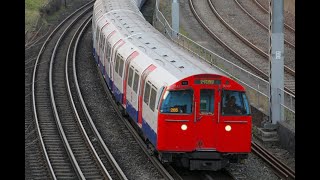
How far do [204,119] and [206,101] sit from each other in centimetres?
41

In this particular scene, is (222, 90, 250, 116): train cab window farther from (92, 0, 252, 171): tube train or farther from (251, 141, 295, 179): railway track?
(251, 141, 295, 179): railway track

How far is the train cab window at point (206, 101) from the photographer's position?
1519cm

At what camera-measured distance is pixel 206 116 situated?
1519 cm

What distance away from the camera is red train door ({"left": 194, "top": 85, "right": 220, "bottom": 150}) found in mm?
15156

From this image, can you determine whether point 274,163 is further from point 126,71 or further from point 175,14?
point 175,14

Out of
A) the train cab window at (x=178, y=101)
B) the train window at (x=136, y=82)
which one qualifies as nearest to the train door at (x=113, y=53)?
the train window at (x=136, y=82)

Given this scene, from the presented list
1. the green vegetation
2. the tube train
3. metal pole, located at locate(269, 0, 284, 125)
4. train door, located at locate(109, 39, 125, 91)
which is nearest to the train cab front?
the tube train

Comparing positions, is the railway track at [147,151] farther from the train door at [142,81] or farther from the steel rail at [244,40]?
the steel rail at [244,40]

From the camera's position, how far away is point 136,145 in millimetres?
19391

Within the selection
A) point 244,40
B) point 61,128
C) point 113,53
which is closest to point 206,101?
point 61,128

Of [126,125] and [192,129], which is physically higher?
[192,129]
